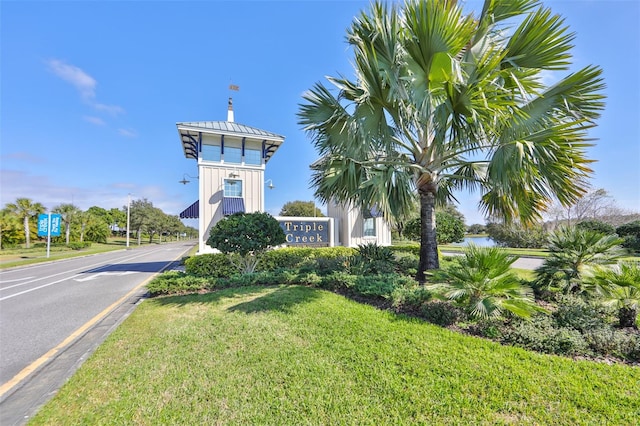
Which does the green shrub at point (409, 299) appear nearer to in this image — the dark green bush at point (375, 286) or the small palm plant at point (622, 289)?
the dark green bush at point (375, 286)

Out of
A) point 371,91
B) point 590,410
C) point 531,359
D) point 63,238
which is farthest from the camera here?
point 63,238

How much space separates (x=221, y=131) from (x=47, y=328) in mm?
8227

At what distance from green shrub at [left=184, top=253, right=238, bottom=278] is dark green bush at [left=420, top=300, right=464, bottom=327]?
6.59 m

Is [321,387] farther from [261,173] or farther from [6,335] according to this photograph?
[261,173]

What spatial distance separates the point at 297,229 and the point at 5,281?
11.8 m

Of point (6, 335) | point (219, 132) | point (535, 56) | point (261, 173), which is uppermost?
point (219, 132)

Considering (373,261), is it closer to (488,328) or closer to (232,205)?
(488,328)

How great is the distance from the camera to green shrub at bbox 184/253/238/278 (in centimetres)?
893

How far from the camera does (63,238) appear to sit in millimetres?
33094

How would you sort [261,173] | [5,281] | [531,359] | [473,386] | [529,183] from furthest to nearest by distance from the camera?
1. [261,173]
2. [5,281]
3. [529,183]
4. [531,359]
5. [473,386]

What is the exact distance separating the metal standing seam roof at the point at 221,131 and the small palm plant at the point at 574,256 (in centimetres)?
1030

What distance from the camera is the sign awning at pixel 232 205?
35.0ft

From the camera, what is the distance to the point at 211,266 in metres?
9.07

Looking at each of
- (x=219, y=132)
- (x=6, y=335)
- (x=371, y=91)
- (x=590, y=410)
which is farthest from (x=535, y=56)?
(x=6, y=335)
